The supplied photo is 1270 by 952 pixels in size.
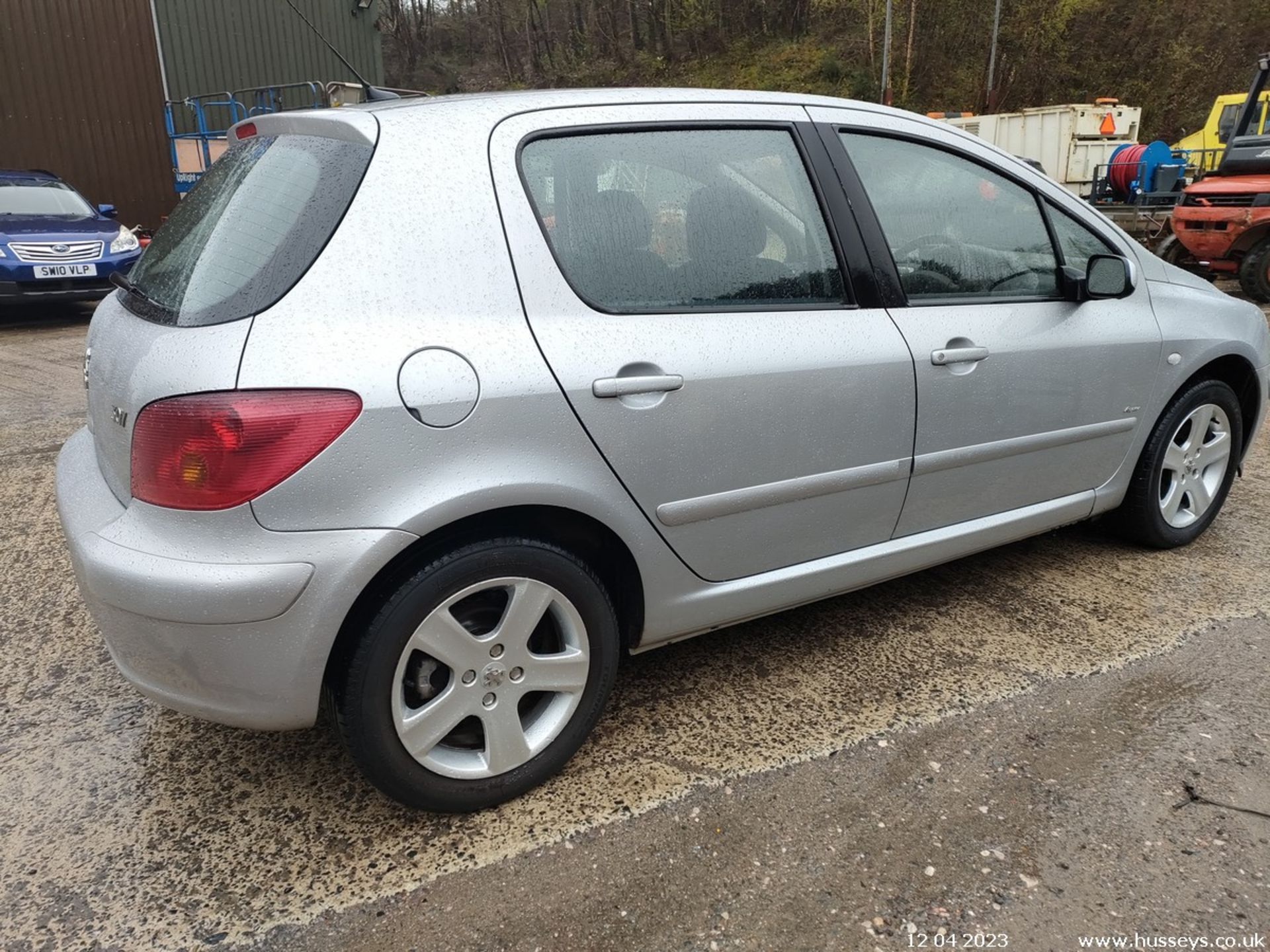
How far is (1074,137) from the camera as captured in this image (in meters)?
15.7

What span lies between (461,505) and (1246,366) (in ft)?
10.5

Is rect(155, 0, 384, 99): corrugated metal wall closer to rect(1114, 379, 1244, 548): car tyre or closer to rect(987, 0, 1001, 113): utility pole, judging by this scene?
rect(1114, 379, 1244, 548): car tyre

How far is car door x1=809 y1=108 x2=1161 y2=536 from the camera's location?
264cm

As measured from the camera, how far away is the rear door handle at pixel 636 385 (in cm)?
207

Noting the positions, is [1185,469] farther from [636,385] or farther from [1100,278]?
[636,385]

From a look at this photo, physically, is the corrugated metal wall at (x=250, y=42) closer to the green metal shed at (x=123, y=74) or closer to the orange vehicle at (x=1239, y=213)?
the green metal shed at (x=123, y=74)

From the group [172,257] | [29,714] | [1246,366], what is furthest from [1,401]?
[1246,366]

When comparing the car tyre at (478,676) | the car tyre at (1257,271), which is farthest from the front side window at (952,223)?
the car tyre at (1257,271)

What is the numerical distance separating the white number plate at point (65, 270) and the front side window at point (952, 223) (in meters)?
9.01

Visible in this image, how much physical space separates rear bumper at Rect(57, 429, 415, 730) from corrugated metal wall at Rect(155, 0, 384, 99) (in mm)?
15209

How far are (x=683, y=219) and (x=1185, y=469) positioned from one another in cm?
240

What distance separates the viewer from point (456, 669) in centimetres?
204

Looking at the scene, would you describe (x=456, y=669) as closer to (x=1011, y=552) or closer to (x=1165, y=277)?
(x=1011, y=552)
